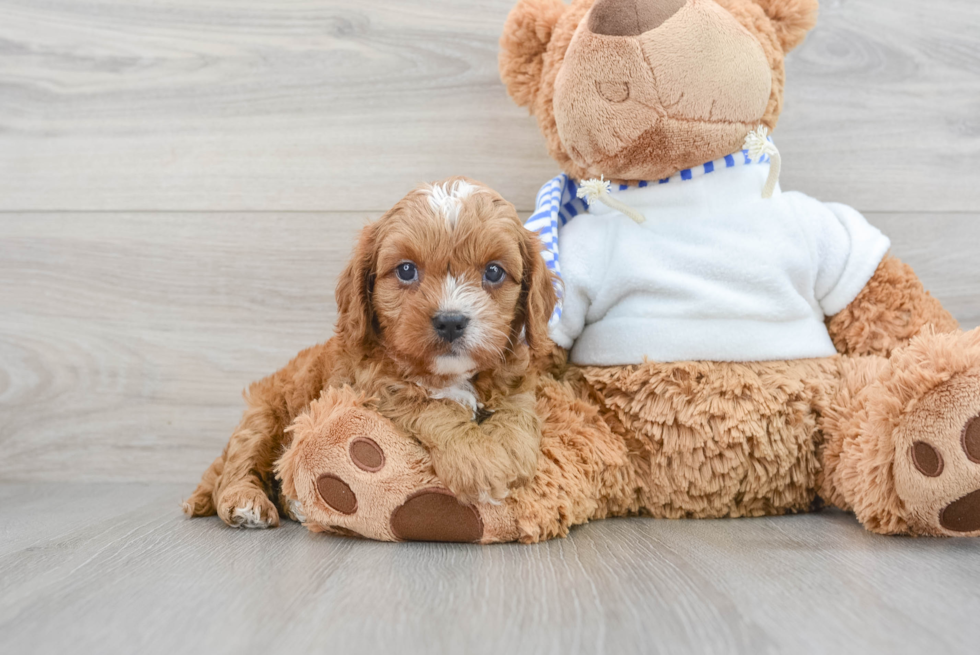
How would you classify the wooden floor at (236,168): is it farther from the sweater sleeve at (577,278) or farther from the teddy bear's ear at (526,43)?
the sweater sleeve at (577,278)

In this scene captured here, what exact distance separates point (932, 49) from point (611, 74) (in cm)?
109

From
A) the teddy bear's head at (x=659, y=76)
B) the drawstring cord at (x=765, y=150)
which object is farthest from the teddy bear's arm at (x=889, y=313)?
the teddy bear's head at (x=659, y=76)

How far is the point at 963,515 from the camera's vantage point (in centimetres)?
119

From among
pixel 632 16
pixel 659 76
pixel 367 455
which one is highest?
pixel 632 16

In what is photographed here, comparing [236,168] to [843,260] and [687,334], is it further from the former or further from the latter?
[843,260]

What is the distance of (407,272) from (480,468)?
37 cm

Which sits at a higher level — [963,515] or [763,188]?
[763,188]

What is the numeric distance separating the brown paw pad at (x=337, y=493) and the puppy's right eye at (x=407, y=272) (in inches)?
14.4

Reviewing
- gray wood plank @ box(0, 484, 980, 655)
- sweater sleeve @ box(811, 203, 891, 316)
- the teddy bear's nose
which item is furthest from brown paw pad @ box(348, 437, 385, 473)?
sweater sleeve @ box(811, 203, 891, 316)

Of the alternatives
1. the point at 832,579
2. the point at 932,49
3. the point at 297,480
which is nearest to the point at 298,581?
the point at 297,480

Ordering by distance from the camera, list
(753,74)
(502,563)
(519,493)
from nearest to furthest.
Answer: (502,563) → (519,493) → (753,74)

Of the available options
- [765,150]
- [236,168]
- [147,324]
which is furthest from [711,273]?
[147,324]

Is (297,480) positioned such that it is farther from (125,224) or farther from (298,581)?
(125,224)

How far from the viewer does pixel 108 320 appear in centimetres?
199
